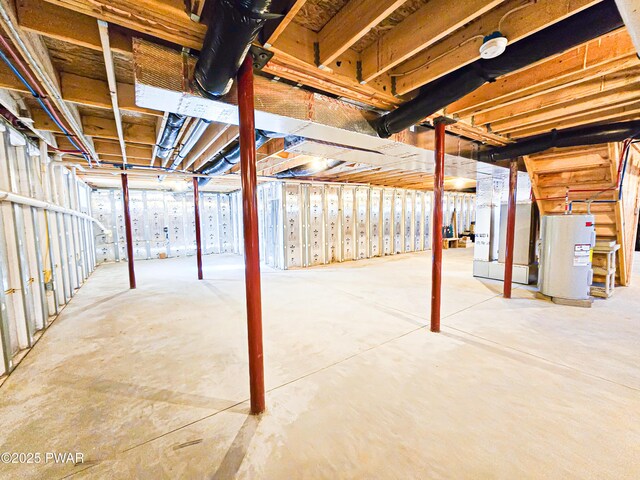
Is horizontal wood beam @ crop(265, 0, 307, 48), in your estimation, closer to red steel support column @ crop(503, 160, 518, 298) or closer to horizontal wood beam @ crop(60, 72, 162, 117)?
horizontal wood beam @ crop(60, 72, 162, 117)

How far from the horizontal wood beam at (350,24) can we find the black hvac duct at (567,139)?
2986 mm

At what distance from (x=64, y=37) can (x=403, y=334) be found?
3440 mm

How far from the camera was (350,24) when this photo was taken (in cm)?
153

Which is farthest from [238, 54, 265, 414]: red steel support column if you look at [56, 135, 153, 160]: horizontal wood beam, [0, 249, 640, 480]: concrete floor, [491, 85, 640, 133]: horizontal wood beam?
[56, 135, 153, 160]: horizontal wood beam

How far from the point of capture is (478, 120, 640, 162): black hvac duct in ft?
9.37

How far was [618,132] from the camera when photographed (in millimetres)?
2869

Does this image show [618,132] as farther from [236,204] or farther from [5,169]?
[236,204]

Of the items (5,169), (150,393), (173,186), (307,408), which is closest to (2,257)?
(5,169)

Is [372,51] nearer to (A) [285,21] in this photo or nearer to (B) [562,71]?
(A) [285,21]

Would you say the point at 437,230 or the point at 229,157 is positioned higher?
the point at 229,157

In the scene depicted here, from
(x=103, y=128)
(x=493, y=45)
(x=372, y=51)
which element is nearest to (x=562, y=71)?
(x=493, y=45)

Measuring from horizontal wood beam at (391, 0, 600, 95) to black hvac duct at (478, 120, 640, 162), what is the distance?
2237mm

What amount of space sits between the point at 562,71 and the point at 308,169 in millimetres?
3719

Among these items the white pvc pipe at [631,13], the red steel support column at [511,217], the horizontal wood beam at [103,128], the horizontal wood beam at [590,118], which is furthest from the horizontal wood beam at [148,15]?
the red steel support column at [511,217]
